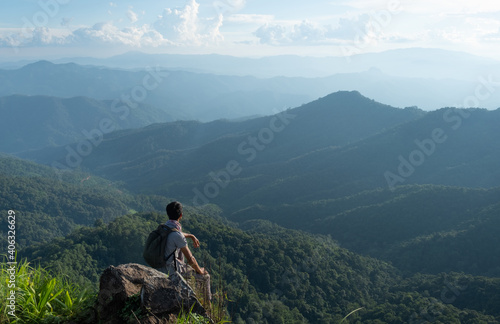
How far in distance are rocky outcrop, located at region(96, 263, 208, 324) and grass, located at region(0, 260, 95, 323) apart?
1.67 feet

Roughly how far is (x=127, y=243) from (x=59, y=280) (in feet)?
139

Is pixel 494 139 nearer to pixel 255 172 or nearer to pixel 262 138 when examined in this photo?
pixel 255 172

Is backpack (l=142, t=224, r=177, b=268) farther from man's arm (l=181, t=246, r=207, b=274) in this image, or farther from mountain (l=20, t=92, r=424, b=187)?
mountain (l=20, t=92, r=424, b=187)

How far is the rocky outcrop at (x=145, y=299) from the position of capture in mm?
5664

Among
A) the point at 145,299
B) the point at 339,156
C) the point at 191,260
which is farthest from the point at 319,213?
the point at 145,299

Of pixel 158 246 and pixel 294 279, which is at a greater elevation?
pixel 158 246

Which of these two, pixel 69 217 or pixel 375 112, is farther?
pixel 375 112

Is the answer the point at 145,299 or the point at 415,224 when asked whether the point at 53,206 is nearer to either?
the point at 415,224

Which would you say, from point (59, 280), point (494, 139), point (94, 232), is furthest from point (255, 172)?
point (59, 280)

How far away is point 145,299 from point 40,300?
1.85m

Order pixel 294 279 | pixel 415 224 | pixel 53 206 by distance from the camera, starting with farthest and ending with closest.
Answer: pixel 53 206, pixel 415 224, pixel 294 279

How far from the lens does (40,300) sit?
5.86m

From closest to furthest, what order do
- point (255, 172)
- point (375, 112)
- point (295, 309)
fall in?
point (295, 309) < point (255, 172) < point (375, 112)

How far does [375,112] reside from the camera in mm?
163000
